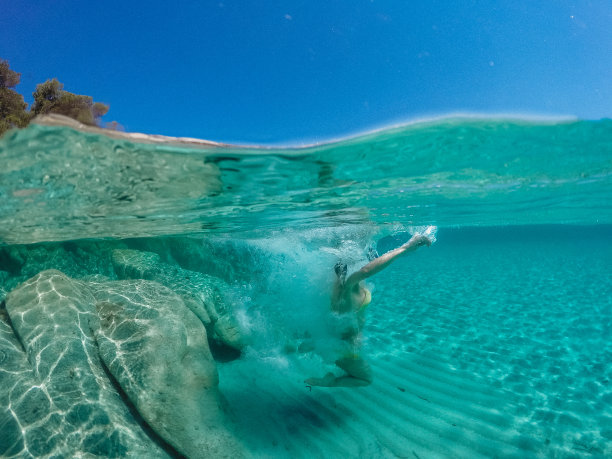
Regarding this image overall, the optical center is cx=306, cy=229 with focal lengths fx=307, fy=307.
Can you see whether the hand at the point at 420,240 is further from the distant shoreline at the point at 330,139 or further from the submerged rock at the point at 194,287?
the submerged rock at the point at 194,287

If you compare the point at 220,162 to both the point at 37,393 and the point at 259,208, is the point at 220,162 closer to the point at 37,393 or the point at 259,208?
the point at 259,208

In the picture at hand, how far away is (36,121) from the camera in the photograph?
189 inches

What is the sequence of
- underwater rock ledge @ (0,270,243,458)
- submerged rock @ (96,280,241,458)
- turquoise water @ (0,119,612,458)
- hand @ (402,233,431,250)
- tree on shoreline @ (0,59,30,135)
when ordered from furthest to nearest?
tree on shoreline @ (0,59,30,135) → hand @ (402,233,431,250) → turquoise water @ (0,119,612,458) → submerged rock @ (96,280,241,458) → underwater rock ledge @ (0,270,243,458)

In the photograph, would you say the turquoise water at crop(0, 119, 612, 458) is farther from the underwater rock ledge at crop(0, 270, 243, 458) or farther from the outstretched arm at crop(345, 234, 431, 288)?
the outstretched arm at crop(345, 234, 431, 288)

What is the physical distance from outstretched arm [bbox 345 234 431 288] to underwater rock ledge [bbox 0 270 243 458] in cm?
331

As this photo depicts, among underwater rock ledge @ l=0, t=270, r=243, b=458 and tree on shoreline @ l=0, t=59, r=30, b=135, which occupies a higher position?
tree on shoreline @ l=0, t=59, r=30, b=135

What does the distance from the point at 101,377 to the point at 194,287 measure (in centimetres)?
462

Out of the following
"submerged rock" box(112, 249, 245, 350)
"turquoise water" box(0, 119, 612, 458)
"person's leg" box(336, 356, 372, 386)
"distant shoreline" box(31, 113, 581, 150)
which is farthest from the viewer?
"submerged rock" box(112, 249, 245, 350)

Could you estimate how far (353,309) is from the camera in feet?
22.0

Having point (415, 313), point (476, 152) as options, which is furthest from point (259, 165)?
point (415, 313)

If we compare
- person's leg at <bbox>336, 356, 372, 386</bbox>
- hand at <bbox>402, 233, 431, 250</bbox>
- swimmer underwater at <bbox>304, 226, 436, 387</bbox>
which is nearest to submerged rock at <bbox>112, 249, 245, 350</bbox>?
swimmer underwater at <bbox>304, 226, 436, 387</bbox>

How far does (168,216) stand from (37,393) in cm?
654

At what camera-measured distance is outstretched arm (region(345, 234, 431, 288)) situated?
18.9 ft

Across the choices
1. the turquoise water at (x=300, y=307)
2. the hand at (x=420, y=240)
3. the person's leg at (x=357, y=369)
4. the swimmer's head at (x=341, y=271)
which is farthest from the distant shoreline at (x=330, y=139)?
the person's leg at (x=357, y=369)
